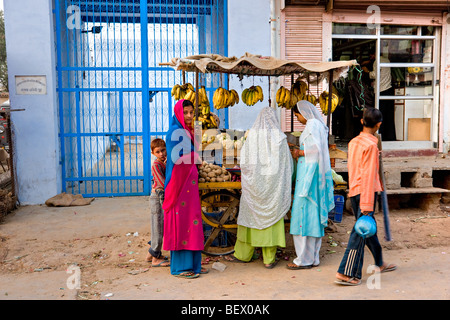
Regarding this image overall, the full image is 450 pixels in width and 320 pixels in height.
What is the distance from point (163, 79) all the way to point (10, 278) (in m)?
4.76

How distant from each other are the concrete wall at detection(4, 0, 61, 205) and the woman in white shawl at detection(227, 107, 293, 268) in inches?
172

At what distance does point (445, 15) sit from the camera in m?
8.48

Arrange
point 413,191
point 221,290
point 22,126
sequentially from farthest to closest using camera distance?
point 22,126, point 413,191, point 221,290

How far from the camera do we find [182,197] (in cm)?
446

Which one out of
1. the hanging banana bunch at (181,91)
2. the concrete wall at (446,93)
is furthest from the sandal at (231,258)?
the concrete wall at (446,93)

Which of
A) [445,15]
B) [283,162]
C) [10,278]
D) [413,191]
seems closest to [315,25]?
[445,15]

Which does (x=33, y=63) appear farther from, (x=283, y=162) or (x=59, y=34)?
(x=283, y=162)

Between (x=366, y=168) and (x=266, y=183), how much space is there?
109 centimetres

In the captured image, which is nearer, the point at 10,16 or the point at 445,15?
the point at 10,16

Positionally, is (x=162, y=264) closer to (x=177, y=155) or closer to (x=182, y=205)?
(x=182, y=205)

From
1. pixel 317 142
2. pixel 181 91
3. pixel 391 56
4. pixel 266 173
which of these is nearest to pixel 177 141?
pixel 266 173

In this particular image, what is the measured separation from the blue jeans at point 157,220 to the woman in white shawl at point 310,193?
142 cm

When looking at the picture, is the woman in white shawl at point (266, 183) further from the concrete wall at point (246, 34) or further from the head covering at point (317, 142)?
the concrete wall at point (246, 34)

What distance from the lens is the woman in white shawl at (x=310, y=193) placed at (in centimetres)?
466
